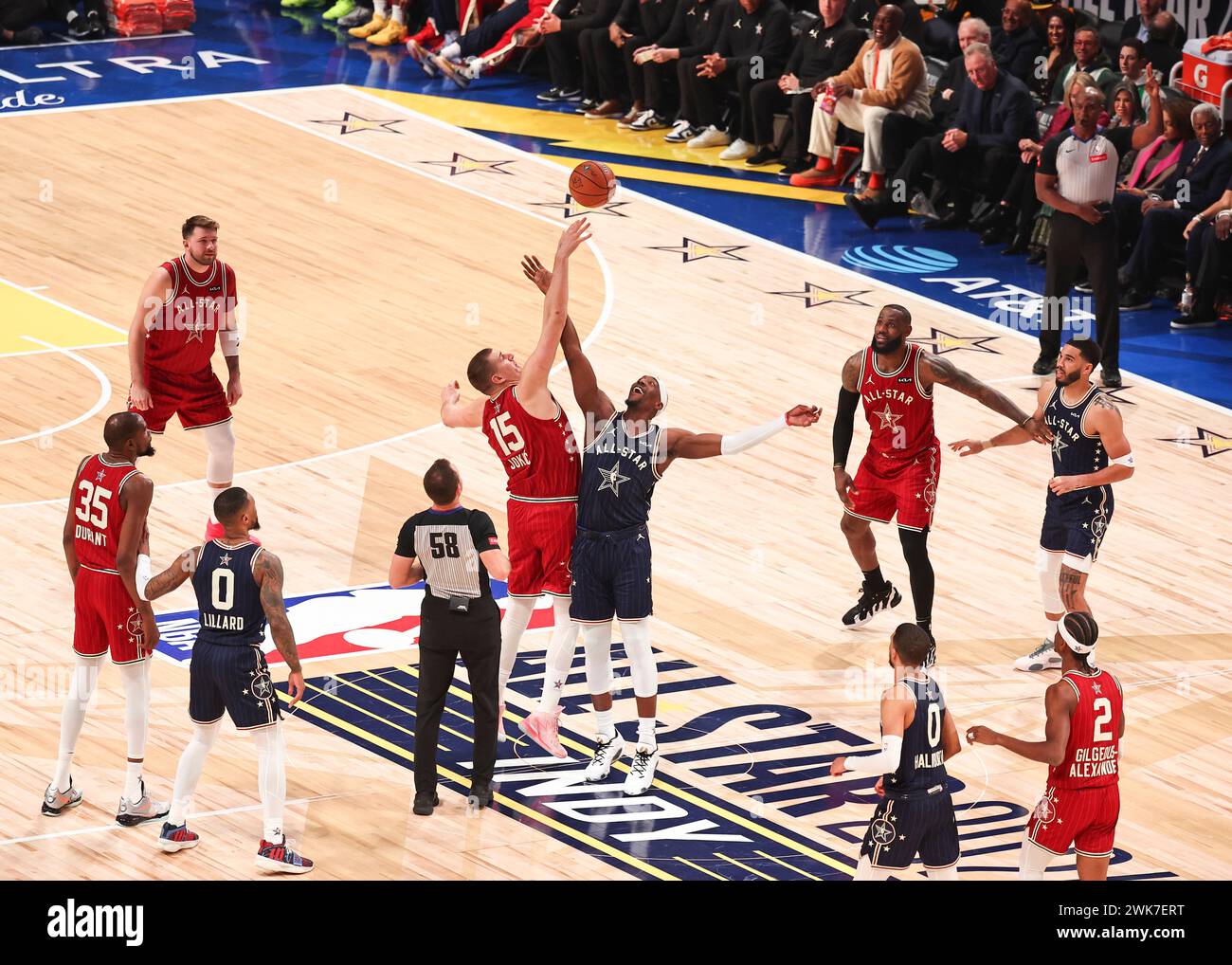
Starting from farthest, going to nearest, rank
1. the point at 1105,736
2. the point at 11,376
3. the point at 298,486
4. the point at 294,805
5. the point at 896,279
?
the point at 896,279 < the point at 11,376 < the point at 298,486 < the point at 294,805 < the point at 1105,736

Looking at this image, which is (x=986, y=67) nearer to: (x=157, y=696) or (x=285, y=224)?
(x=285, y=224)

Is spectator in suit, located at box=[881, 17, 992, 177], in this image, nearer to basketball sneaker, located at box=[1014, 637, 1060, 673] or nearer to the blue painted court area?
the blue painted court area

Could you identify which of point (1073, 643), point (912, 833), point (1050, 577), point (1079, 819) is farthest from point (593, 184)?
point (1079, 819)

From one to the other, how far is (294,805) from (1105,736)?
154 inches

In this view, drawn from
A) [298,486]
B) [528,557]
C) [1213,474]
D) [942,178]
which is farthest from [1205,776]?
[942,178]

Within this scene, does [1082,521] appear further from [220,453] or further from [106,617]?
[106,617]

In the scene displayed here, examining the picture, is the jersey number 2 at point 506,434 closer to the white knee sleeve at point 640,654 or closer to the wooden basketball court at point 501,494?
the white knee sleeve at point 640,654

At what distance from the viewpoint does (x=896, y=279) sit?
18.3m

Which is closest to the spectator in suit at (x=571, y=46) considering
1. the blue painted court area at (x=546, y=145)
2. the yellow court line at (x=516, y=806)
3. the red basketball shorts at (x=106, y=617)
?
the blue painted court area at (x=546, y=145)

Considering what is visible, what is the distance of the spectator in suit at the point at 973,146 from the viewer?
1908 cm

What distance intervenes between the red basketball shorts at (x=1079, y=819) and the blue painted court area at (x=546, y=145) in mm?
8297

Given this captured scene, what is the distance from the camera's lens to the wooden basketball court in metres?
9.66

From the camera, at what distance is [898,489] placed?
11453 millimetres

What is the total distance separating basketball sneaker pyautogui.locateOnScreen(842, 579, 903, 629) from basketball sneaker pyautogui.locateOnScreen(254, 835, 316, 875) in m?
4.23
